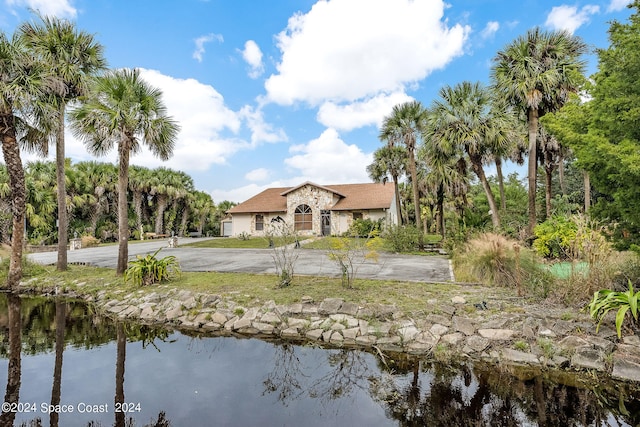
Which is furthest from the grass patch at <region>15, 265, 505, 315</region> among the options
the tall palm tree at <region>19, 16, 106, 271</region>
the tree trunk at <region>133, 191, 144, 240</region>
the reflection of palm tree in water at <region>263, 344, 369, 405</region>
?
the tree trunk at <region>133, 191, 144, 240</region>

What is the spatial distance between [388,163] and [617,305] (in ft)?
69.2

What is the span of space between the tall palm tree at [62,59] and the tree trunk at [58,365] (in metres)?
5.24

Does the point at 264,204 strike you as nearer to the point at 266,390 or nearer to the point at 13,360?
the point at 13,360

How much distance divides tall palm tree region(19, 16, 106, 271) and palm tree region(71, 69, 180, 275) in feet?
5.38

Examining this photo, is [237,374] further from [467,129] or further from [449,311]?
[467,129]

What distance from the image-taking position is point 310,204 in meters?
29.5

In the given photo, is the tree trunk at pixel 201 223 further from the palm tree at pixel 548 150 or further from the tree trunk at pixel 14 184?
the palm tree at pixel 548 150

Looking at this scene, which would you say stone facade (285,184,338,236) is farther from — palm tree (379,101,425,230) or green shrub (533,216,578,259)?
green shrub (533,216,578,259)

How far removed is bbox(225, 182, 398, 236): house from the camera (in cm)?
2819

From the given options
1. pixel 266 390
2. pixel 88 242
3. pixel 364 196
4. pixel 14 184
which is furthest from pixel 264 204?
pixel 266 390

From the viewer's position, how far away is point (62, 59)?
12.1 m

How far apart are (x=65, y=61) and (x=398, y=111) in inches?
690

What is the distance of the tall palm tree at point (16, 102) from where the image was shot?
34.8 feet

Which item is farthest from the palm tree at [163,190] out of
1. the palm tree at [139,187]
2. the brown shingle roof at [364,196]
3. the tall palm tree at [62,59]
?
the tall palm tree at [62,59]
